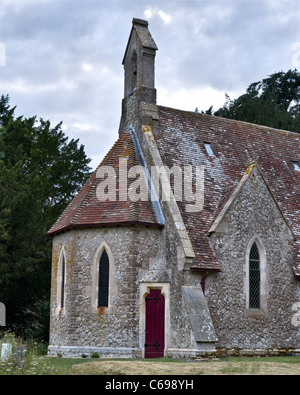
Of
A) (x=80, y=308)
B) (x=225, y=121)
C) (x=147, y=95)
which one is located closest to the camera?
(x=80, y=308)

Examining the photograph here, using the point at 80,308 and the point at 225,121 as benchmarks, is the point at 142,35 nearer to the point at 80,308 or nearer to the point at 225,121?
the point at 225,121

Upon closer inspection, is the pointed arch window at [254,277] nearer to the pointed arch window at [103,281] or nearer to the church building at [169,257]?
the church building at [169,257]

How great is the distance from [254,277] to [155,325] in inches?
158

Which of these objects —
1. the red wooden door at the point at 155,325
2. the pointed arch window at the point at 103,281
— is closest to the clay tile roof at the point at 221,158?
the red wooden door at the point at 155,325

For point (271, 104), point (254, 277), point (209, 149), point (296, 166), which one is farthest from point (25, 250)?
point (271, 104)

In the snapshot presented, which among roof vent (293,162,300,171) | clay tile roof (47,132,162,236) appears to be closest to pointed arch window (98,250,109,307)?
clay tile roof (47,132,162,236)

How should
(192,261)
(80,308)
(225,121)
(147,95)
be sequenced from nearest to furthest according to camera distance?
(192,261) < (80,308) < (147,95) < (225,121)

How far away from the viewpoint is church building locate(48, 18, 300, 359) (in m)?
19.3

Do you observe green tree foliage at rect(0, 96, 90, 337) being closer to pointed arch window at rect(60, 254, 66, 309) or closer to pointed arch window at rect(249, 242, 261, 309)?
pointed arch window at rect(60, 254, 66, 309)

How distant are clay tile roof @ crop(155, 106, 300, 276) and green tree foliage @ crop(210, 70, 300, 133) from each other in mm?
13575

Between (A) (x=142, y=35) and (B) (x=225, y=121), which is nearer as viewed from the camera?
(A) (x=142, y=35)

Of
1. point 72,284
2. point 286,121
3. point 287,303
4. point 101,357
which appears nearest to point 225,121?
point 287,303

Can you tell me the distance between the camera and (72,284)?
2052 cm

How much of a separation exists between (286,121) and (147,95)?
2051cm
